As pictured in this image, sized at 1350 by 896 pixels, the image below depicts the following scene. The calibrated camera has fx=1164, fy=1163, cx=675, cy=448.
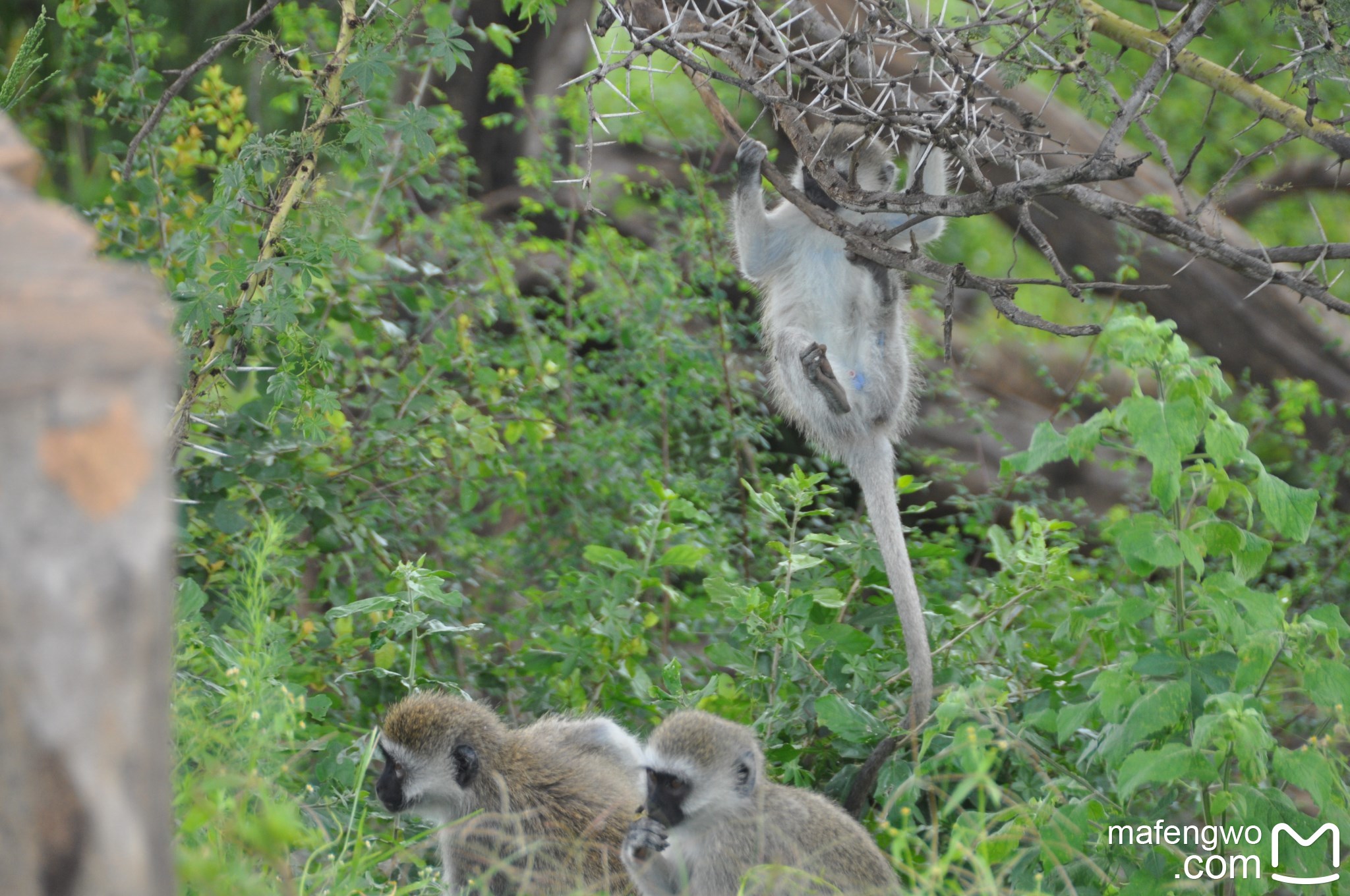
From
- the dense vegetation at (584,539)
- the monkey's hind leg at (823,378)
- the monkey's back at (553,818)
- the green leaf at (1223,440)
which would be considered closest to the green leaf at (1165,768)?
the dense vegetation at (584,539)

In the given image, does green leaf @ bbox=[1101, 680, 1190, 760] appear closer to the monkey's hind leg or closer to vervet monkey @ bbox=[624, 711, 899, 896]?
vervet monkey @ bbox=[624, 711, 899, 896]

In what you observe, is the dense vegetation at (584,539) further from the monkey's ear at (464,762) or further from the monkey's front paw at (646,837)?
the monkey's front paw at (646,837)

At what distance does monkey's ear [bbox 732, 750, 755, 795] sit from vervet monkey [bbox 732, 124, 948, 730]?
1.44m

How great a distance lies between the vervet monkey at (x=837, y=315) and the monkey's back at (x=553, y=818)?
1424 mm

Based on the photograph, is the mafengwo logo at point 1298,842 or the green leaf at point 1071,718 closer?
the mafengwo logo at point 1298,842

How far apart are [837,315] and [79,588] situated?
392cm

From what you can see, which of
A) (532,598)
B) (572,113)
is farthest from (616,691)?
(572,113)

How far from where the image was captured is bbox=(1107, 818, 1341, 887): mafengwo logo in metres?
2.63

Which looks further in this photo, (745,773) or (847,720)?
(847,720)

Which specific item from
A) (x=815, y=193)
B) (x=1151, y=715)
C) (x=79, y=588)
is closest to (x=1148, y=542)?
(x=1151, y=715)

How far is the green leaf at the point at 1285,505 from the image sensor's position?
279 cm

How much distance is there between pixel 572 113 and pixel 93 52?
2.13 meters

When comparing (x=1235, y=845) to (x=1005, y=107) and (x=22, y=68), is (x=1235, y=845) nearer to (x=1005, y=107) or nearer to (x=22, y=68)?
(x=1005, y=107)

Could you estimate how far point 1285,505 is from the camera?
2.82 metres
